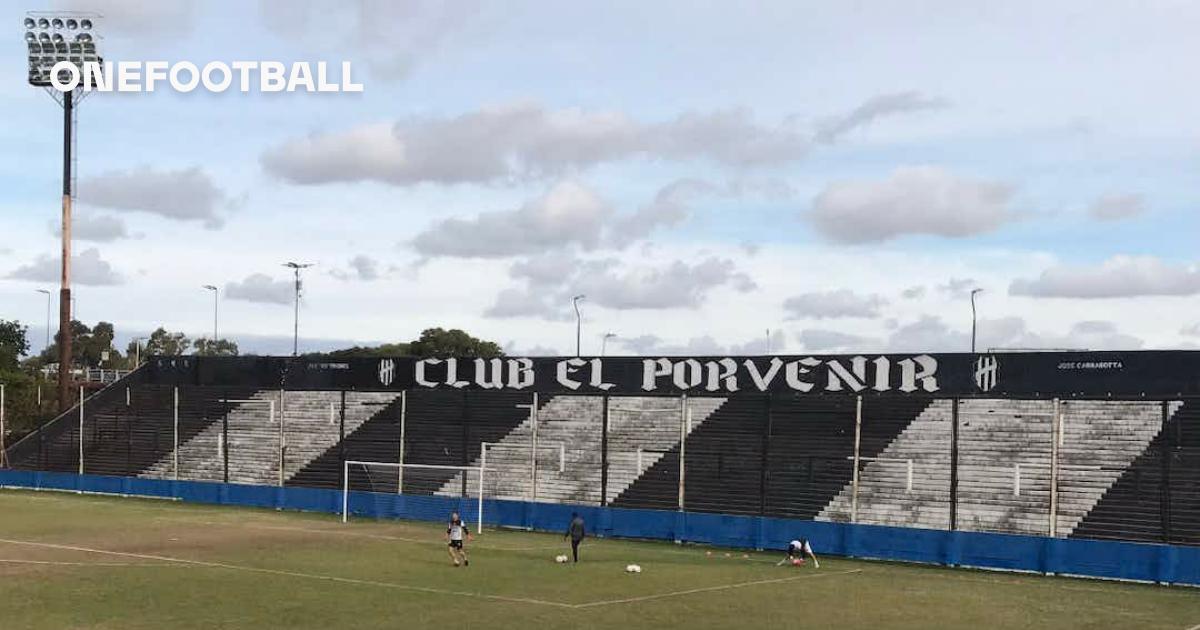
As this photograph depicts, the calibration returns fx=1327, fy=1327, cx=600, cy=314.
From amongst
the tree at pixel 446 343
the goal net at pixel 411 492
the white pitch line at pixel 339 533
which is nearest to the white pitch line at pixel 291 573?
the white pitch line at pixel 339 533

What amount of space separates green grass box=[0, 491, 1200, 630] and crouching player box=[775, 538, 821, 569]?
524mm

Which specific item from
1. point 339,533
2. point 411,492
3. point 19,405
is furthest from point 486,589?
point 19,405

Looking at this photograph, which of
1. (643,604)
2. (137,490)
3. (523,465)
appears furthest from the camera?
(137,490)

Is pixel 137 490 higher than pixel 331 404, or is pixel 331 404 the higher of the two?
pixel 331 404

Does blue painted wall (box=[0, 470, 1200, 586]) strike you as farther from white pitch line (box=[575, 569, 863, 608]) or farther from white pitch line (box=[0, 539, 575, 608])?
white pitch line (box=[0, 539, 575, 608])

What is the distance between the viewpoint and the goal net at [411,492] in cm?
5909

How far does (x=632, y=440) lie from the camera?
6800 centimetres

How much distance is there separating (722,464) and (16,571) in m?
31.8

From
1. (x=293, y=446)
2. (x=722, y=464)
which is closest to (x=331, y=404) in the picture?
(x=293, y=446)

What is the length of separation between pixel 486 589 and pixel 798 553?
13036 millimetres

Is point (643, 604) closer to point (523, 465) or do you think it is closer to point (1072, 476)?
point (1072, 476)

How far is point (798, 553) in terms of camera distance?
147 ft

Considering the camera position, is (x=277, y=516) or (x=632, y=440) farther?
(x=632, y=440)

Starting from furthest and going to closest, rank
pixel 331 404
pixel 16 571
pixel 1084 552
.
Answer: pixel 331 404, pixel 1084 552, pixel 16 571
